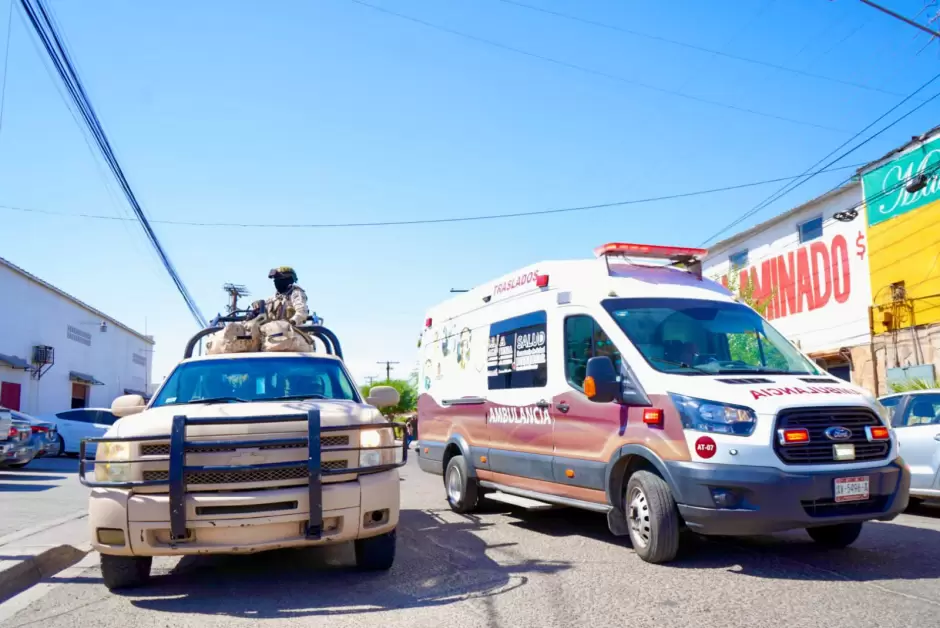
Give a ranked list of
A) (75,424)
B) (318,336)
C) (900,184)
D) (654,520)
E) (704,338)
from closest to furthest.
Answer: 1. (654,520)
2. (704,338)
3. (318,336)
4. (900,184)
5. (75,424)

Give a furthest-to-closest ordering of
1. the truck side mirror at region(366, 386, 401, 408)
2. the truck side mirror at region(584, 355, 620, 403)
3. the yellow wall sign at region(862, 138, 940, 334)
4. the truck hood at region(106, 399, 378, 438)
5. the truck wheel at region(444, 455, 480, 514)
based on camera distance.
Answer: the yellow wall sign at region(862, 138, 940, 334), the truck wheel at region(444, 455, 480, 514), the truck side mirror at region(366, 386, 401, 408), the truck side mirror at region(584, 355, 620, 403), the truck hood at region(106, 399, 378, 438)

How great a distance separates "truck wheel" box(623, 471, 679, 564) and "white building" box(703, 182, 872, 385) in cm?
1870

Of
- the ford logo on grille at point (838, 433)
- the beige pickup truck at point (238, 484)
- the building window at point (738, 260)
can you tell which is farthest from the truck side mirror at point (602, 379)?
the building window at point (738, 260)

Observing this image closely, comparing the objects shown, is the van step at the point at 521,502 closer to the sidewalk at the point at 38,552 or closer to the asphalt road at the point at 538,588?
the asphalt road at the point at 538,588

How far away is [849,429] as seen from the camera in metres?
6.08

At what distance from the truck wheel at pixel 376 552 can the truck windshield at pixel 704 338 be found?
8.62 feet

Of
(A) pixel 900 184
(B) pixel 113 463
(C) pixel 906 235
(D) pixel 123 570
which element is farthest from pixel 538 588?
(A) pixel 900 184

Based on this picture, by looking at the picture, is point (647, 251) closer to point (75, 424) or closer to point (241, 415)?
point (241, 415)

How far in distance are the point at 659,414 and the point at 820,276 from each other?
67.5ft

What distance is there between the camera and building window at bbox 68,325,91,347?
4081cm

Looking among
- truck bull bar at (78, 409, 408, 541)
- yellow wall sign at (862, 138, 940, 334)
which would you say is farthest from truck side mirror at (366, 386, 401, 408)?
yellow wall sign at (862, 138, 940, 334)

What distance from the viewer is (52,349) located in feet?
120

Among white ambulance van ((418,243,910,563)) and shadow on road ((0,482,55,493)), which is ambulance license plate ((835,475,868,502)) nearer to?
white ambulance van ((418,243,910,563))

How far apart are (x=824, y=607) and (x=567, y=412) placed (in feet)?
10.2
